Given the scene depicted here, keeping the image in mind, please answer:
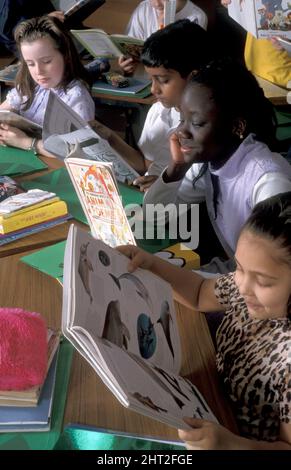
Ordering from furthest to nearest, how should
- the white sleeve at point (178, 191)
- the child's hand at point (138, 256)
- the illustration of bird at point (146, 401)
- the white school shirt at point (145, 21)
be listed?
the white school shirt at point (145, 21) < the white sleeve at point (178, 191) < the child's hand at point (138, 256) < the illustration of bird at point (146, 401)

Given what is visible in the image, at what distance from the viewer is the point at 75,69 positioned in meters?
2.47

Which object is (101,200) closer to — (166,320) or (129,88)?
(166,320)

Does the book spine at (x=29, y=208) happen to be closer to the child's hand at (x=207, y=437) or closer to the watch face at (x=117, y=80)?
the child's hand at (x=207, y=437)

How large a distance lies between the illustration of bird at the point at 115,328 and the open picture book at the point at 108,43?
2163mm

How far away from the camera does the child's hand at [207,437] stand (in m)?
0.86

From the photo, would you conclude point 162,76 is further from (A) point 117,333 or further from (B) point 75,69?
(A) point 117,333

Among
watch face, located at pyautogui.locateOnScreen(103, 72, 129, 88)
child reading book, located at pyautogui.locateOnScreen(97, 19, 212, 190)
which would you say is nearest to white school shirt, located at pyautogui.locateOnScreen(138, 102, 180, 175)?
child reading book, located at pyautogui.locateOnScreen(97, 19, 212, 190)

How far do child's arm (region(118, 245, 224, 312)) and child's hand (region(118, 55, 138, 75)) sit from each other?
1855 millimetres

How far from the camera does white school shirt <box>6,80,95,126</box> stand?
96.6 inches

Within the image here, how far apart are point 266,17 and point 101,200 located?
1442 mm

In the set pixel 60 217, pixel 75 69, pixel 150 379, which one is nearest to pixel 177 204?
pixel 60 217

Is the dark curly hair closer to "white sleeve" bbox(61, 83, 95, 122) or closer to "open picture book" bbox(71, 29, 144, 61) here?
"white sleeve" bbox(61, 83, 95, 122)

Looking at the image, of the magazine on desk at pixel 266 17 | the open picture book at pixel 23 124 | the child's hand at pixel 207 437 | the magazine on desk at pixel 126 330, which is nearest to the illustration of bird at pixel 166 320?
the magazine on desk at pixel 126 330
